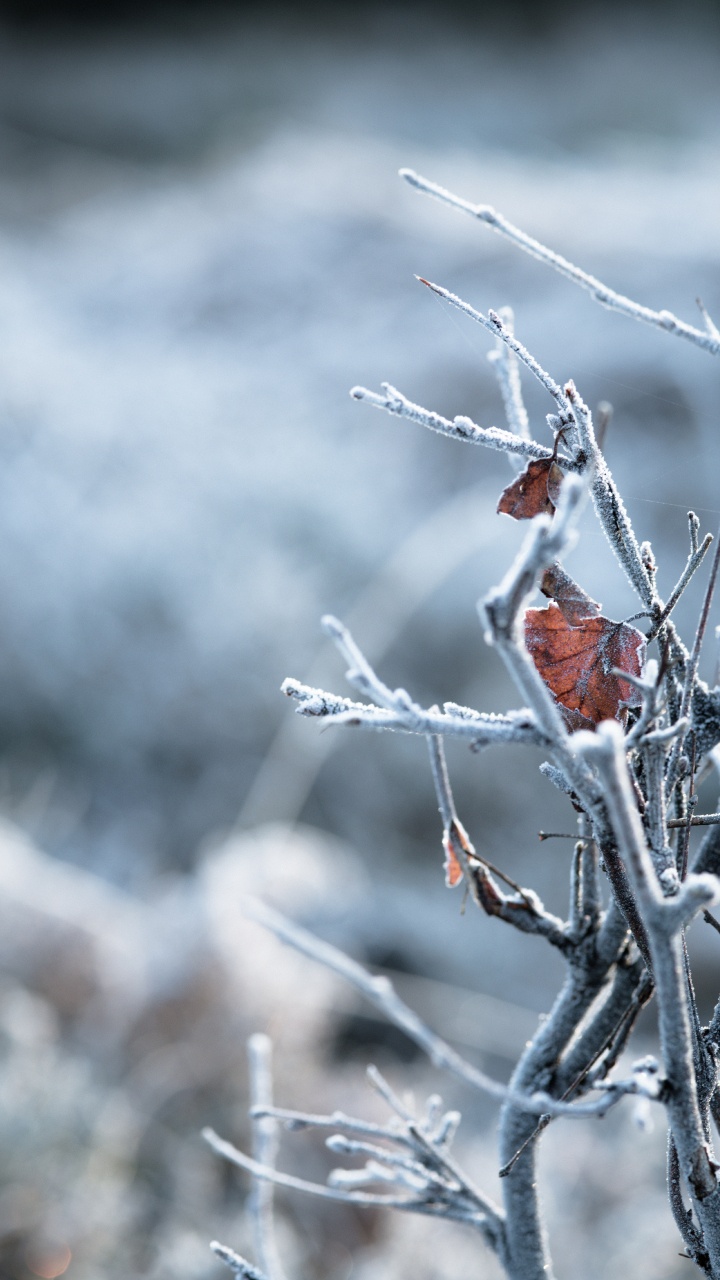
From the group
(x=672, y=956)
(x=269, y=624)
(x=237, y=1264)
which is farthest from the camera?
(x=269, y=624)

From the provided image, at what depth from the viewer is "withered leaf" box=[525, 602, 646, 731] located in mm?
228

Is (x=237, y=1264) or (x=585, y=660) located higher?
(x=585, y=660)

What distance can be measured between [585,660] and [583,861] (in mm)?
83

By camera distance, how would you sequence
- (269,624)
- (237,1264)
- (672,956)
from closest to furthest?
(672,956)
(237,1264)
(269,624)

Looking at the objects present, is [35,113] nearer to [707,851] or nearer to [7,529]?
[7,529]

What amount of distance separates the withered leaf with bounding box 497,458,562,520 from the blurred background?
72 centimetres

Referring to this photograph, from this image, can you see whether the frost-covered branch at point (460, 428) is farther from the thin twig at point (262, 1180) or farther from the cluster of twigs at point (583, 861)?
the thin twig at point (262, 1180)

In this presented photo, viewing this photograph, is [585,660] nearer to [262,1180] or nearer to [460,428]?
[460,428]

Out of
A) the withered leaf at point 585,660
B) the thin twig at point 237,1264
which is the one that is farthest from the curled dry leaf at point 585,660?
the thin twig at point 237,1264

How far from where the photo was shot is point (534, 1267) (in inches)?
12.0

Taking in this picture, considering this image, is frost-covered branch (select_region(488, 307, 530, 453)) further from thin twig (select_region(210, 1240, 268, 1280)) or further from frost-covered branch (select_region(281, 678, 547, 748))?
thin twig (select_region(210, 1240, 268, 1280))

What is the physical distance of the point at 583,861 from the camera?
0.28m

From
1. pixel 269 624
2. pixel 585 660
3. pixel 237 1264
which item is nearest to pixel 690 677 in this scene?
pixel 585 660

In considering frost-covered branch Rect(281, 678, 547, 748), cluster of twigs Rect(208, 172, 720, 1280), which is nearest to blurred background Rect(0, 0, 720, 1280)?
cluster of twigs Rect(208, 172, 720, 1280)
